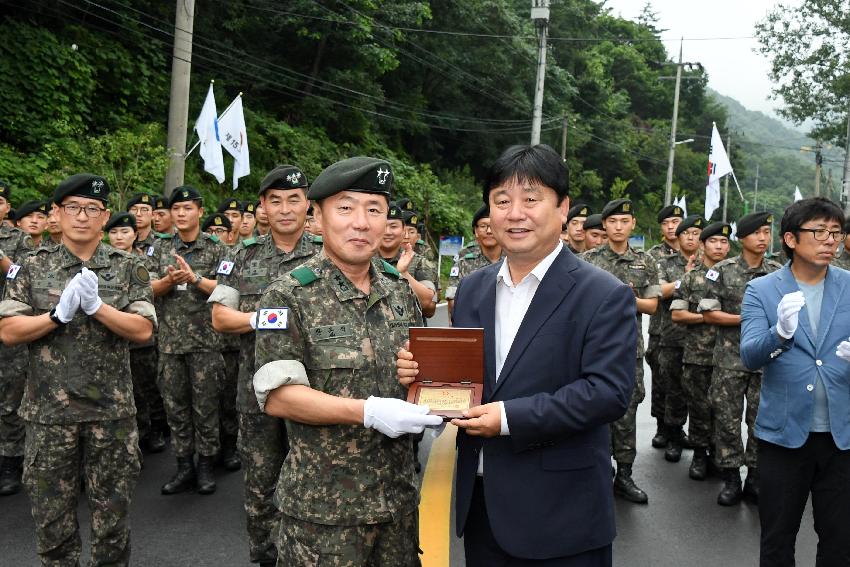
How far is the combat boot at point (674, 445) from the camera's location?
6758 mm

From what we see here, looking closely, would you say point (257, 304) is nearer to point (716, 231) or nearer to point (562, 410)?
point (562, 410)

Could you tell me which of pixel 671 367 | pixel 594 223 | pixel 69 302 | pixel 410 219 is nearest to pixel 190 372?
pixel 69 302

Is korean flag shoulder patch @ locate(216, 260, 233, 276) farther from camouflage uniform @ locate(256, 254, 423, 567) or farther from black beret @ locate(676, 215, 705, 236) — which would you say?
black beret @ locate(676, 215, 705, 236)

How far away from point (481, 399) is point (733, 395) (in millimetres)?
4048

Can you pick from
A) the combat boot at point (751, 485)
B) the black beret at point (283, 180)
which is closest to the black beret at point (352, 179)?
the black beret at point (283, 180)

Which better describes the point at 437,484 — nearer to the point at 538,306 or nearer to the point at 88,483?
the point at 88,483

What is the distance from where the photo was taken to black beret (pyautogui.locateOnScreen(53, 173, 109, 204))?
12.5 ft

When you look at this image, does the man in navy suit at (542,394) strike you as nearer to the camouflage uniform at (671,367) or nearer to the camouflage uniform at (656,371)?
the camouflage uniform at (671,367)

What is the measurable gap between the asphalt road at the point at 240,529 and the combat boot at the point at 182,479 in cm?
8

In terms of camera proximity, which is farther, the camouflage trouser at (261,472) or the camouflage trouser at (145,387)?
the camouflage trouser at (145,387)

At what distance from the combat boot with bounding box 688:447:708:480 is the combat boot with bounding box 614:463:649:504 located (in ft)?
2.47

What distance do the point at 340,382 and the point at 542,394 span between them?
2.47ft

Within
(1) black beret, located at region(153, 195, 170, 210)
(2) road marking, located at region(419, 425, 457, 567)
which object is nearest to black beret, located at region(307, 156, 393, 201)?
(2) road marking, located at region(419, 425, 457, 567)

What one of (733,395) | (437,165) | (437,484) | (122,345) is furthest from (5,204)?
(437,165)
